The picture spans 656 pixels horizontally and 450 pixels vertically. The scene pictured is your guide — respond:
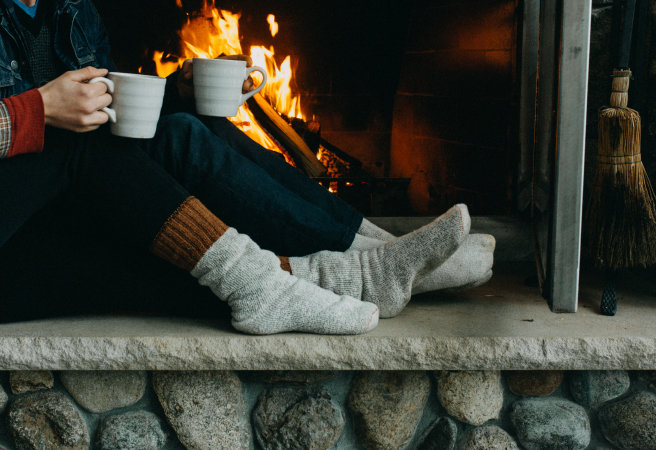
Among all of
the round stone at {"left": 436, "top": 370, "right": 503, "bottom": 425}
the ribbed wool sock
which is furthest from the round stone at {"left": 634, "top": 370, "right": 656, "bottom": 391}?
the ribbed wool sock

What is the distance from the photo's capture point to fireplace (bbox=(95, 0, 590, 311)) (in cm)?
191

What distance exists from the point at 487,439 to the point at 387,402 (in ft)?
0.64

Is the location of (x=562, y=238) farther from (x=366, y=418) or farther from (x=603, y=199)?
(x=366, y=418)

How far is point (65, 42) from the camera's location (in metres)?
1.37

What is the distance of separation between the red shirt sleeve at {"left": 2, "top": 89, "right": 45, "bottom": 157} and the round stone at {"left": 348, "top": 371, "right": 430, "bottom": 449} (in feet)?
2.17

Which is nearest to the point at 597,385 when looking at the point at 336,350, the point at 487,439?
the point at 487,439

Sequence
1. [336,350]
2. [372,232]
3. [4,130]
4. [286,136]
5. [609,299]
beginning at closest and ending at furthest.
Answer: [4,130], [336,350], [609,299], [372,232], [286,136]

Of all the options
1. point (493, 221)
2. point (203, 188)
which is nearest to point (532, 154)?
point (493, 221)

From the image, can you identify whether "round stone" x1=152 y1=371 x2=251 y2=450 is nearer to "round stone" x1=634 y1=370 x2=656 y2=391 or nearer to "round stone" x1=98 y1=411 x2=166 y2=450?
"round stone" x1=98 y1=411 x2=166 y2=450

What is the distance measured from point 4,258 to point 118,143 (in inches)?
11.2

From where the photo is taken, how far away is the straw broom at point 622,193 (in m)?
1.18

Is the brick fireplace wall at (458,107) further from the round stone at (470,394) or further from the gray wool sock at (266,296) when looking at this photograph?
the gray wool sock at (266,296)

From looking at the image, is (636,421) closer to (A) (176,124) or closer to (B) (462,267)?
(B) (462,267)

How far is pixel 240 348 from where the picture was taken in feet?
3.64
